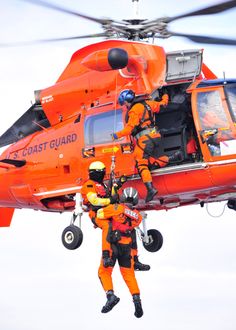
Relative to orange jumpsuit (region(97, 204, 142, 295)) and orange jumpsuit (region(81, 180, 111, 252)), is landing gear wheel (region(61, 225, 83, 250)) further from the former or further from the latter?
orange jumpsuit (region(97, 204, 142, 295))

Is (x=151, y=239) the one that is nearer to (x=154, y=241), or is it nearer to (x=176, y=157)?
(x=154, y=241)

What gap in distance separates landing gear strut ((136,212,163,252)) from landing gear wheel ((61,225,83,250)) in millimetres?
1512

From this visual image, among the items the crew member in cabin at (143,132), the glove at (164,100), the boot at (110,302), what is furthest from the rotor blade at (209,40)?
the boot at (110,302)

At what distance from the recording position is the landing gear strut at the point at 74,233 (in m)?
14.6

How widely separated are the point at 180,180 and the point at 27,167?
10.4 feet

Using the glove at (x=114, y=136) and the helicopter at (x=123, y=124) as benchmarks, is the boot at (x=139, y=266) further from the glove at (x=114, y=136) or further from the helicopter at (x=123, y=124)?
the glove at (x=114, y=136)

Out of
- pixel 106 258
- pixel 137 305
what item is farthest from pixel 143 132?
pixel 137 305

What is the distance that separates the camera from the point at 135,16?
47.9ft

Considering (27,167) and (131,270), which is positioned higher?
(27,167)

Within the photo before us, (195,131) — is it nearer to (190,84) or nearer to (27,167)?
(190,84)

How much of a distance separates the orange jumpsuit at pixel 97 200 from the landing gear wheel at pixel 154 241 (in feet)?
8.95

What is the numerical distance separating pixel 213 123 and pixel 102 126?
1.98 metres

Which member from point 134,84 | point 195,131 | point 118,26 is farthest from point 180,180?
point 118,26

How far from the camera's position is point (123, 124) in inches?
561
